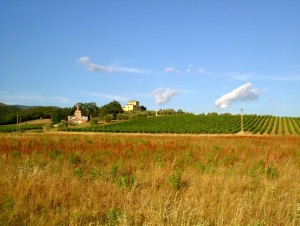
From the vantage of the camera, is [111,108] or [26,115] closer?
[26,115]

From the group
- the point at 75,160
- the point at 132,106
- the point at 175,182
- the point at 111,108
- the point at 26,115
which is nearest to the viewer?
the point at 175,182

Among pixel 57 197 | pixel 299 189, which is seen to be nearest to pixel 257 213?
pixel 299 189

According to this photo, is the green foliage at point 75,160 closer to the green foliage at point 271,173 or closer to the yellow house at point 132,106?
the green foliage at point 271,173

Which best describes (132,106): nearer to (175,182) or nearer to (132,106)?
(132,106)

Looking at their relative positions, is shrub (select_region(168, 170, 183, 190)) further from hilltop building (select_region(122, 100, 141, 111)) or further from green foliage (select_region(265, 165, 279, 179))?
hilltop building (select_region(122, 100, 141, 111))

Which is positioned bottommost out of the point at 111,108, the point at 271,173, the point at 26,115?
the point at 271,173

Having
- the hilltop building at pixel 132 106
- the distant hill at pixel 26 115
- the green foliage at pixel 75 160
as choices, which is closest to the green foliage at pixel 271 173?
the green foliage at pixel 75 160

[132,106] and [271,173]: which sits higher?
[132,106]

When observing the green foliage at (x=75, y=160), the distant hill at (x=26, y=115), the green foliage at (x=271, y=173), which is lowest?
the green foliage at (x=271, y=173)

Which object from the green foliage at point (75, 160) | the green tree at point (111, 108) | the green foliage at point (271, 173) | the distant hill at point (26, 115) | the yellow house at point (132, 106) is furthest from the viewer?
the yellow house at point (132, 106)

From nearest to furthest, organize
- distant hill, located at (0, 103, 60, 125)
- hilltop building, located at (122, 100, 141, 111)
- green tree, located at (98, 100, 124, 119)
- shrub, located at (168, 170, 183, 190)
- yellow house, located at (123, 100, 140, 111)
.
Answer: shrub, located at (168, 170, 183, 190)
distant hill, located at (0, 103, 60, 125)
green tree, located at (98, 100, 124, 119)
hilltop building, located at (122, 100, 141, 111)
yellow house, located at (123, 100, 140, 111)

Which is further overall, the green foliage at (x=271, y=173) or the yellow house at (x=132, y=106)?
the yellow house at (x=132, y=106)

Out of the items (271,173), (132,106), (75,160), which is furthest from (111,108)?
(271,173)

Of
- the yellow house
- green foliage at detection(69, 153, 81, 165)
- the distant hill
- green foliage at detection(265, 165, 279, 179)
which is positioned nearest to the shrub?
green foliage at detection(265, 165, 279, 179)
